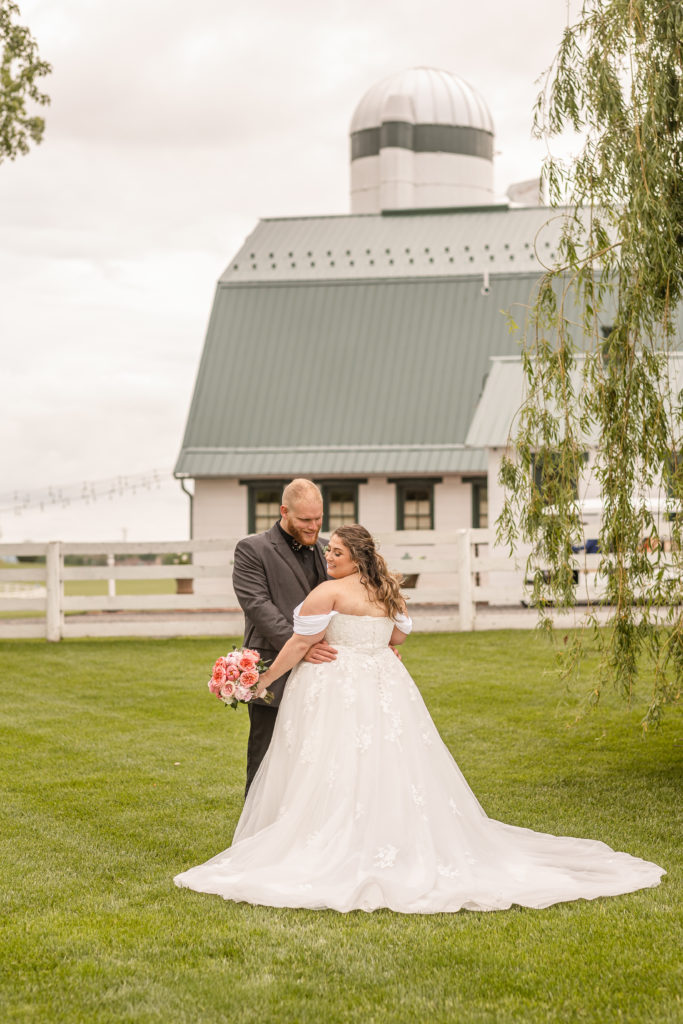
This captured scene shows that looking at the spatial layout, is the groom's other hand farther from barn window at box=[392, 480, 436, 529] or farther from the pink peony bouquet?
barn window at box=[392, 480, 436, 529]

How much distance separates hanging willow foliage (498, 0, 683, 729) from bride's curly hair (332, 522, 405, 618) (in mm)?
2150

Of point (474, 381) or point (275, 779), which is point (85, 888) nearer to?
point (275, 779)

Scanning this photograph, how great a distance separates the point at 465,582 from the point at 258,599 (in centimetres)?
985

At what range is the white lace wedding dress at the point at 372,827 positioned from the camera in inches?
223

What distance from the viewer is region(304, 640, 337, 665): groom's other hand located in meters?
6.30

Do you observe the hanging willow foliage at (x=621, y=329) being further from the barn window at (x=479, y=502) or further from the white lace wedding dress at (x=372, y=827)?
the barn window at (x=479, y=502)

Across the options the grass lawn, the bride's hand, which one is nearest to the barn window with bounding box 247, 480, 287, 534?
the grass lawn

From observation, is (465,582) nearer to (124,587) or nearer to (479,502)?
(479,502)

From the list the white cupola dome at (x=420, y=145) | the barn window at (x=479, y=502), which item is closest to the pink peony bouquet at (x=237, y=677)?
the barn window at (x=479, y=502)

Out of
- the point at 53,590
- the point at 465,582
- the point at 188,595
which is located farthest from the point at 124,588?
the point at 465,582

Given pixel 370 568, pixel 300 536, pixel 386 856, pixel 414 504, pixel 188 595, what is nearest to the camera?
pixel 386 856

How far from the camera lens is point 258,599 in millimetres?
6605

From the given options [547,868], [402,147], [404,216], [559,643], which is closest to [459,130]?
[402,147]

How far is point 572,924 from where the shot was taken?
17.5 ft
